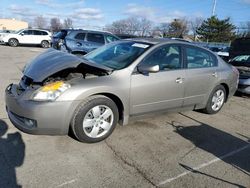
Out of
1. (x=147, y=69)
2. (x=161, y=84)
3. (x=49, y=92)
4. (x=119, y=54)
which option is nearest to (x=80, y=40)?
(x=119, y=54)

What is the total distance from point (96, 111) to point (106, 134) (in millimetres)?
422

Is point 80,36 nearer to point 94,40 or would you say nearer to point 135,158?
point 94,40

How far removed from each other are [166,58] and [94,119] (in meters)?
1.73

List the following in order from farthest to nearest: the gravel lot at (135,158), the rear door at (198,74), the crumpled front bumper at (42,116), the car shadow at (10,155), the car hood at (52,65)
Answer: the rear door at (198,74), the car hood at (52,65), the crumpled front bumper at (42,116), the gravel lot at (135,158), the car shadow at (10,155)

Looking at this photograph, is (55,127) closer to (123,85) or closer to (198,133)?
(123,85)

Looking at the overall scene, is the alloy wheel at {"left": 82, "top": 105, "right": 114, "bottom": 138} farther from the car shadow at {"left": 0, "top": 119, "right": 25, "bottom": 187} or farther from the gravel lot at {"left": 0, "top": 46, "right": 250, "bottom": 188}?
the car shadow at {"left": 0, "top": 119, "right": 25, "bottom": 187}

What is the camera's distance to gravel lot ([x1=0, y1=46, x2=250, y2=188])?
3020mm

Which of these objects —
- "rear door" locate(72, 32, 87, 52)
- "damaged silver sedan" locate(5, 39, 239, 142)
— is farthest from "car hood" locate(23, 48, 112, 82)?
"rear door" locate(72, 32, 87, 52)

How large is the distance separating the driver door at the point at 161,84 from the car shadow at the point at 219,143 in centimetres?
54

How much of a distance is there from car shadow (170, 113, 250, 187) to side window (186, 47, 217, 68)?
1.14 metres

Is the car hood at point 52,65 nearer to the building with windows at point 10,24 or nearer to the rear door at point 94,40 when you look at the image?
the rear door at point 94,40

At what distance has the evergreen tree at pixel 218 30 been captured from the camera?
47406 millimetres

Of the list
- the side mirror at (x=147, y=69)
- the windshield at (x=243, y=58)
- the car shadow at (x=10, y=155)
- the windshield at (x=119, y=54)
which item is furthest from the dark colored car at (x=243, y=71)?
the car shadow at (x=10, y=155)

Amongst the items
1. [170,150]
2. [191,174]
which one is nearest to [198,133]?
[170,150]
